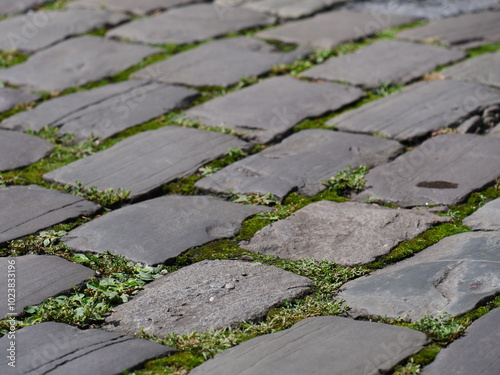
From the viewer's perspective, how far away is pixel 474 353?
2.02m

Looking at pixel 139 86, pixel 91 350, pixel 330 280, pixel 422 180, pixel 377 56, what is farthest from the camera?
pixel 377 56

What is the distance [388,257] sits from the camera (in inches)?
103

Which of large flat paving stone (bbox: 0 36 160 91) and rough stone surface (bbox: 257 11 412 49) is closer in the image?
large flat paving stone (bbox: 0 36 160 91)

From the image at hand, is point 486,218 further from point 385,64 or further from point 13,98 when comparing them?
point 13,98

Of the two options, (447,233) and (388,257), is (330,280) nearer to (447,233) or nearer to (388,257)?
(388,257)

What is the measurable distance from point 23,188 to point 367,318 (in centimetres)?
166

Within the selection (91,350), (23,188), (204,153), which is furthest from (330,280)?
(23,188)

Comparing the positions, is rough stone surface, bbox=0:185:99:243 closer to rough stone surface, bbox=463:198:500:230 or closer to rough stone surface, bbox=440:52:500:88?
A: rough stone surface, bbox=463:198:500:230

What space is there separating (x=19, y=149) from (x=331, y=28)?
243cm

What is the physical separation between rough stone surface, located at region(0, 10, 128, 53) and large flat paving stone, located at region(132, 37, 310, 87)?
93 cm

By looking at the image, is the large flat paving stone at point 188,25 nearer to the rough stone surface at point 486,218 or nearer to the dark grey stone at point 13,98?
the dark grey stone at point 13,98

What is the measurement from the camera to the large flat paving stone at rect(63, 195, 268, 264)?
2.70 meters

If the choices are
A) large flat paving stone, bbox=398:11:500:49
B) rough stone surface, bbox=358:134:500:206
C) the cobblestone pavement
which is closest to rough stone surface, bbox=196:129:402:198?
the cobblestone pavement

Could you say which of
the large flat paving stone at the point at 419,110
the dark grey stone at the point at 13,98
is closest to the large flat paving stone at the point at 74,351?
the large flat paving stone at the point at 419,110
